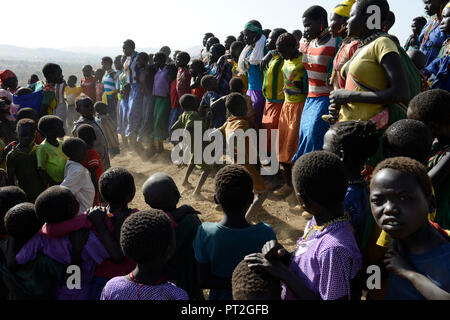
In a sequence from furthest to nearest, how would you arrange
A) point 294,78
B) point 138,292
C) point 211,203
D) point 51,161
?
point 211,203 → point 294,78 → point 51,161 → point 138,292

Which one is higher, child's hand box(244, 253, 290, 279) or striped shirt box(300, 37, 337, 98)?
striped shirt box(300, 37, 337, 98)

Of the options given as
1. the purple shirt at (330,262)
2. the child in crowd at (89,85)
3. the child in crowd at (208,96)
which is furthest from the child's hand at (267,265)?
the child in crowd at (89,85)

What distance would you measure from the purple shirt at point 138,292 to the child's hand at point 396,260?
0.88 m

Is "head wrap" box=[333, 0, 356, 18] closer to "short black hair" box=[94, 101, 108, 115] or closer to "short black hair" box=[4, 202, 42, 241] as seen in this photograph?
"short black hair" box=[4, 202, 42, 241]

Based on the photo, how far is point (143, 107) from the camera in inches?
332

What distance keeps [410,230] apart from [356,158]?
0.67 metres

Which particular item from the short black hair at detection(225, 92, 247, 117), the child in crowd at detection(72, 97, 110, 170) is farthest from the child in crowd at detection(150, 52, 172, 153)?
the short black hair at detection(225, 92, 247, 117)

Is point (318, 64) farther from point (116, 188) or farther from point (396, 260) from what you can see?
point (396, 260)

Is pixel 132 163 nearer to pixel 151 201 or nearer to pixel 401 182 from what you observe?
pixel 151 201

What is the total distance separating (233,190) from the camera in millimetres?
2041

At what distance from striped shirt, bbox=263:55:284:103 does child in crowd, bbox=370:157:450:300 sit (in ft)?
12.4

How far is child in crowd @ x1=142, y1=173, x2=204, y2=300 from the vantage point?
7.74ft

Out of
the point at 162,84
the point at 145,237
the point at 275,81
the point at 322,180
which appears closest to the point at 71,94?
the point at 162,84
